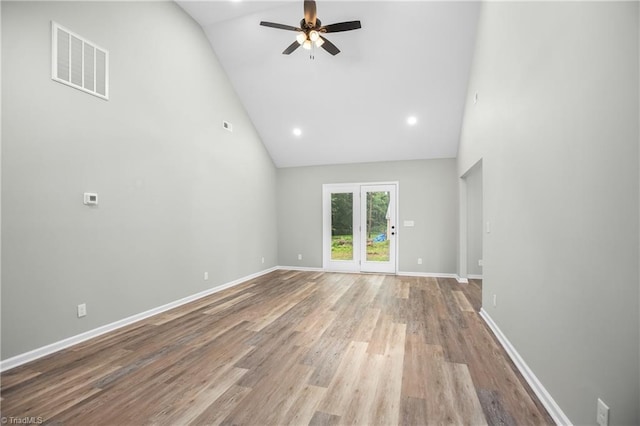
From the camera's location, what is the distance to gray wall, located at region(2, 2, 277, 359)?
7.92 feet

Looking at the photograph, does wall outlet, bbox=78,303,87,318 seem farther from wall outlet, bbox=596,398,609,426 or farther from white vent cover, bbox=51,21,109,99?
wall outlet, bbox=596,398,609,426

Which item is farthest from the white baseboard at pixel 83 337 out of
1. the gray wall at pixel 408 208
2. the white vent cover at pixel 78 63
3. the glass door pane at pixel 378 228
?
the glass door pane at pixel 378 228

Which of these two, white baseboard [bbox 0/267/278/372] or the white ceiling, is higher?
the white ceiling

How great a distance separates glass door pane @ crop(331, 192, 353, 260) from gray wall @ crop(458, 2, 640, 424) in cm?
408

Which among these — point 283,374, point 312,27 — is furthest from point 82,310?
point 312,27

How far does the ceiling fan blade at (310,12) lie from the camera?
2941 mm

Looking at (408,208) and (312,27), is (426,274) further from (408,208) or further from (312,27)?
(312,27)

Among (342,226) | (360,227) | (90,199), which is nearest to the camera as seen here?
(90,199)

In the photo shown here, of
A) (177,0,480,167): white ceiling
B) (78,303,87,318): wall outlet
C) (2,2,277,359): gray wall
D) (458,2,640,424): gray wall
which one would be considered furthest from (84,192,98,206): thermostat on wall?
(458,2,640,424): gray wall

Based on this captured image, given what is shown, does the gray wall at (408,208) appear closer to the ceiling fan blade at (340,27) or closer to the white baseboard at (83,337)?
the white baseboard at (83,337)

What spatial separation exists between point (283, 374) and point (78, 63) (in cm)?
361

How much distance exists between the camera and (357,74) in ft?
15.6

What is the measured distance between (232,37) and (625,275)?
17.8ft

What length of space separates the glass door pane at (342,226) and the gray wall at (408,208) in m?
0.34
